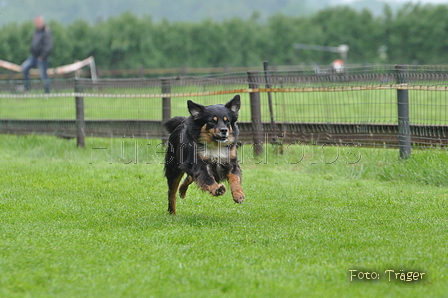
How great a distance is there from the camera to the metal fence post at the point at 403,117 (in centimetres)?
925

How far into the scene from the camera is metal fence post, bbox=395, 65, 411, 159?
364 inches

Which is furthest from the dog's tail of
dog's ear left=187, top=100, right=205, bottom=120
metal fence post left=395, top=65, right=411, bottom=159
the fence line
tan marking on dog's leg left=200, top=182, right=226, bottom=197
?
metal fence post left=395, top=65, right=411, bottom=159

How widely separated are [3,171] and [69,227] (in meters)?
4.27

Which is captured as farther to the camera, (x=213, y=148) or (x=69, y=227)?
(x=213, y=148)

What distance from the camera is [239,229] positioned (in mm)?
6035

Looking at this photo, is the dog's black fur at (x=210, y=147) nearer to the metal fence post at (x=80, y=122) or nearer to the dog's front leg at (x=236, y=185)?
the dog's front leg at (x=236, y=185)

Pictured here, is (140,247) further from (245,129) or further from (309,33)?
(309,33)

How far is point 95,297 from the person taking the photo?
403 centimetres

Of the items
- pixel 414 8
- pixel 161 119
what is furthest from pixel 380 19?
pixel 161 119

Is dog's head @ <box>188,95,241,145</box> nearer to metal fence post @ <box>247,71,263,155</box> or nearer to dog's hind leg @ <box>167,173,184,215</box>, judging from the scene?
dog's hind leg @ <box>167,173,184,215</box>

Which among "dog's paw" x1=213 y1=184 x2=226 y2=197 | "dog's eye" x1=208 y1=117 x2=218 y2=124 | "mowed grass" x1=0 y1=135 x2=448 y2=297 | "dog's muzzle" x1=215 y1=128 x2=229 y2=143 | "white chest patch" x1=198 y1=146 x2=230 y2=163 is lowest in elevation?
"mowed grass" x1=0 y1=135 x2=448 y2=297

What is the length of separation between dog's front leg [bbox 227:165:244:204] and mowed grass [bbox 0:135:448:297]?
0.84 feet

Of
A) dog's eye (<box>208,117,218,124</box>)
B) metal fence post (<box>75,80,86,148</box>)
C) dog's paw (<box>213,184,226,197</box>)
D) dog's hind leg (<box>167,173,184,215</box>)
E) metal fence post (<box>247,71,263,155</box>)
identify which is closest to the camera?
dog's paw (<box>213,184,226,197</box>)

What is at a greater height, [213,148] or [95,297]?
[213,148]
